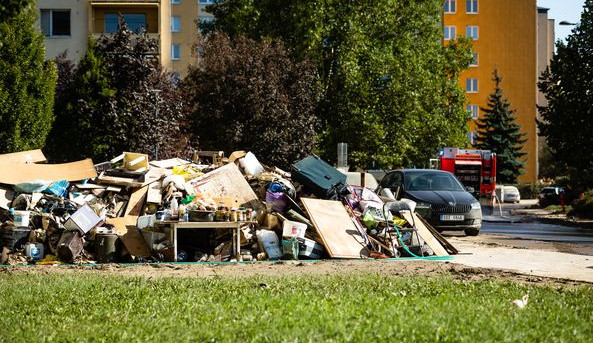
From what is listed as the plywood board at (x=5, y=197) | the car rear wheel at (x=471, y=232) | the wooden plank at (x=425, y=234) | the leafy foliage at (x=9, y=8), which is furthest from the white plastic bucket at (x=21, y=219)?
the car rear wheel at (x=471, y=232)

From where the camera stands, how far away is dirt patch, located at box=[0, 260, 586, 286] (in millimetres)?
14367

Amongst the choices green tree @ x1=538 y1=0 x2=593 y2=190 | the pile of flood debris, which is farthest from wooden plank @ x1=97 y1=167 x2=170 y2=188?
green tree @ x1=538 y1=0 x2=593 y2=190

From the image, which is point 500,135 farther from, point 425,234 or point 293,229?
point 293,229

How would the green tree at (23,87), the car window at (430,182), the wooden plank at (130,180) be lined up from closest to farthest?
the wooden plank at (130,180) < the car window at (430,182) < the green tree at (23,87)

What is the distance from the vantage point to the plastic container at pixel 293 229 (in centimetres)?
1747

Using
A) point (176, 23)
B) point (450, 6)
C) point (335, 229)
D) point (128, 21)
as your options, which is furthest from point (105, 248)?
point (450, 6)

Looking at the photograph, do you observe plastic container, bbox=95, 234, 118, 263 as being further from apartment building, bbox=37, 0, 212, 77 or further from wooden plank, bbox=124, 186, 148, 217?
apartment building, bbox=37, 0, 212, 77

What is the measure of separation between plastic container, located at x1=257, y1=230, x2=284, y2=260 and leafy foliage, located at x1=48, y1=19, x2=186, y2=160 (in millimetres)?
16288

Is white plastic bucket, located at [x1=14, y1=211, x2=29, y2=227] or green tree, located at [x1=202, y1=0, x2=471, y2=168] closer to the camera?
white plastic bucket, located at [x1=14, y1=211, x2=29, y2=227]

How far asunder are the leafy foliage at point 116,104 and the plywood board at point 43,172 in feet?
44.1

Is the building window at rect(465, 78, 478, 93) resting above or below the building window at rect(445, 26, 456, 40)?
below

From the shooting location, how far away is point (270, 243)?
17.6 meters

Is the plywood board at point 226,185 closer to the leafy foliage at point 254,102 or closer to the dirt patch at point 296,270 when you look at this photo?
the dirt patch at point 296,270

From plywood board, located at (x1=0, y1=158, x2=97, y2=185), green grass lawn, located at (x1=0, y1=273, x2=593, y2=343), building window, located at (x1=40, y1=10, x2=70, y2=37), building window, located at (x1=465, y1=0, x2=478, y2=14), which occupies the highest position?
building window, located at (x1=465, y1=0, x2=478, y2=14)
